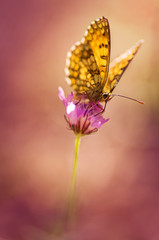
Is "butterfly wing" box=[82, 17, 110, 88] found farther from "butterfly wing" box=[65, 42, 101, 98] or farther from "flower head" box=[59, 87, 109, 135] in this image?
"flower head" box=[59, 87, 109, 135]

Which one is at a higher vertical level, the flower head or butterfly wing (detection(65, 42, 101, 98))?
butterfly wing (detection(65, 42, 101, 98))

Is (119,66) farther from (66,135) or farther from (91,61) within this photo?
(66,135)

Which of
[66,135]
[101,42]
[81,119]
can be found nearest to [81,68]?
[101,42]

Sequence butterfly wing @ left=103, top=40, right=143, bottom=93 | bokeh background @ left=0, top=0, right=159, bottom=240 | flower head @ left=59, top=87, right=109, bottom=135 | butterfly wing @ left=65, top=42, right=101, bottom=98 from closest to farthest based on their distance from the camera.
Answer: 1. flower head @ left=59, top=87, right=109, bottom=135
2. butterfly wing @ left=103, top=40, right=143, bottom=93
3. butterfly wing @ left=65, top=42, right=101, bottom=98
4. bokeh background @ left=0, top=0, right=159, bottom=240

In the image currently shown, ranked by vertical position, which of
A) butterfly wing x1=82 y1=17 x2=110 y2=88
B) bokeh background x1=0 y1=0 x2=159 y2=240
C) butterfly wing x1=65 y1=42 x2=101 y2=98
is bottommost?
bokeh background x1=0 y1=0 x2=159 y2=240

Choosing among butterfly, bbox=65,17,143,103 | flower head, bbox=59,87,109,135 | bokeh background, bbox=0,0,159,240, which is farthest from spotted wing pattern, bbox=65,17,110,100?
bokeh background, bbox=0,0,159,240

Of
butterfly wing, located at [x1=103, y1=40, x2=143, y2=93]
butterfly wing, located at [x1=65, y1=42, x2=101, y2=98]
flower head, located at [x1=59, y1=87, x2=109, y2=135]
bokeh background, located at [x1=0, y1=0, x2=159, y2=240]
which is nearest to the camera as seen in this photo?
flower head, located at [x1=59, y1=87, x2=109, y2=135]
